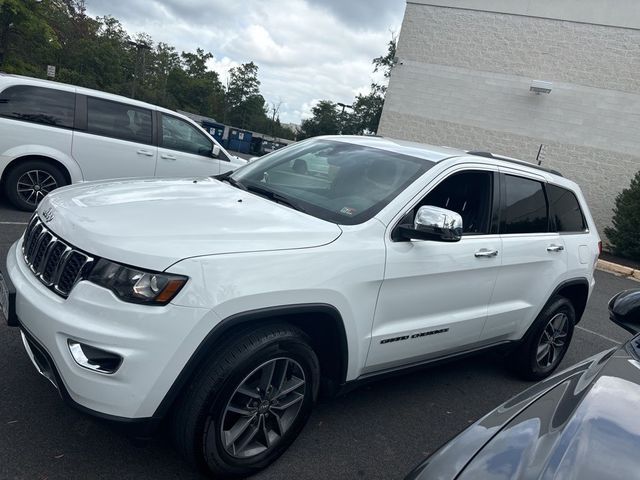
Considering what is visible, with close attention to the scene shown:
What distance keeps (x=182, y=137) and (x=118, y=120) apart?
0.93 m

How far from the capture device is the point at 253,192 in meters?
3.23

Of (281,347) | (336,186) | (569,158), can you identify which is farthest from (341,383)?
(569,158)

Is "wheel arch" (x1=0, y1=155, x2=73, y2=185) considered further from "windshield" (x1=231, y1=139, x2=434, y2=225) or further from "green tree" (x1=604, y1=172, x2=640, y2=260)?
"green tree" (x1=604, y1=172, x2=640, y2=260)

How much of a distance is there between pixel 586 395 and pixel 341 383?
4.44ft

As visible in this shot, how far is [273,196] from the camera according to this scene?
3.12m

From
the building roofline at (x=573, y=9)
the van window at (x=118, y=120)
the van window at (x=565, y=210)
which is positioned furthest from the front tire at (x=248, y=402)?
the building roofline at (x=573, y=9)

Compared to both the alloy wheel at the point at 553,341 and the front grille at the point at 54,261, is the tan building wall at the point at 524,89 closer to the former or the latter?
the alloy wheel at the point at 553,341

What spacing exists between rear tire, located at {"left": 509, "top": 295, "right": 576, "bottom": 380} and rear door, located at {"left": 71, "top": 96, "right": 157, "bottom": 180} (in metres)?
5.67

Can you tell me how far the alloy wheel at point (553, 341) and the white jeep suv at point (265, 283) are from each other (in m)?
0.58

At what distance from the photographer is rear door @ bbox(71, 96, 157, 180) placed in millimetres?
6922

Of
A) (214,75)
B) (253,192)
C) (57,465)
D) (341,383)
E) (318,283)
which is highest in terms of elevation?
(214,75)

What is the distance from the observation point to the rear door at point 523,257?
3.64 meters

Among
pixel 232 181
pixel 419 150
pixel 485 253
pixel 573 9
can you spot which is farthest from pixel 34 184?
pixel 573 9

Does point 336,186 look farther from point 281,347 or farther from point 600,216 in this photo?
point 600,216
